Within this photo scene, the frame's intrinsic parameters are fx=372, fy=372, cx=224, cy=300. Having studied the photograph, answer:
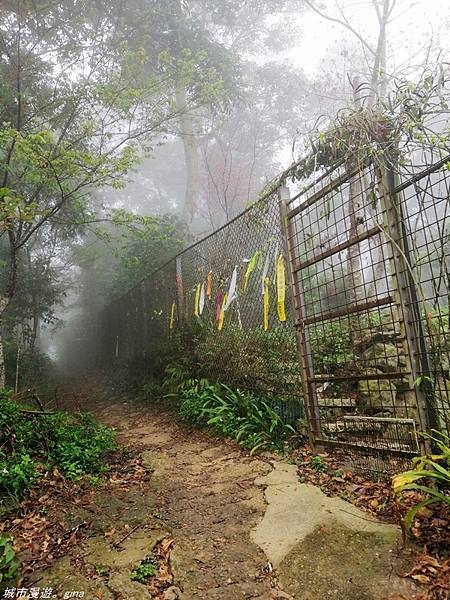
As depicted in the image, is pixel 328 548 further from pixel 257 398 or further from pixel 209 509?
pixel 257 398

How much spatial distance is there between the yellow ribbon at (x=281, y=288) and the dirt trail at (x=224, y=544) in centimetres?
131

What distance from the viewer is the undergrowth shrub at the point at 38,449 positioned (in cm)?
285

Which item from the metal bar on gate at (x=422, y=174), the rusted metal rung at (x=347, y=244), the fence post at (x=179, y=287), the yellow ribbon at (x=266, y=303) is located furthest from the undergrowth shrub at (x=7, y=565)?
the fence post at (x=179, y=287)

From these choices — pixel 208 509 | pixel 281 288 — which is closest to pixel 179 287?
pixel 281 288

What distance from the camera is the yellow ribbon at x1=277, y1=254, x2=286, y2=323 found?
11.4ft

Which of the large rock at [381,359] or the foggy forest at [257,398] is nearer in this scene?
the foggy forest at [257,398]

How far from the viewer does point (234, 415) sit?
171 inches

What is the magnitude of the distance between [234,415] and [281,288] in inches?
67.3

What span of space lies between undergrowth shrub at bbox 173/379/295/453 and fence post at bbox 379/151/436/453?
1.50 meters

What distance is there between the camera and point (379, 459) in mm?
2662

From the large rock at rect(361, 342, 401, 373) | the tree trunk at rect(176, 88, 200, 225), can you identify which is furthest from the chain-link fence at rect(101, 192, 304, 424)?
the tree trunk at rect(176, 88, 200, 225)

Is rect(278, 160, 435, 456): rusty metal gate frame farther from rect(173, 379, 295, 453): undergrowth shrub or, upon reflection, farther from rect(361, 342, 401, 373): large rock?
rect(361, 342, 401, 373): large rock

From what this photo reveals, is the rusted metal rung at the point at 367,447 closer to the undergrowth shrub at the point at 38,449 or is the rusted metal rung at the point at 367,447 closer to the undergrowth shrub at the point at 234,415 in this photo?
the undergrowth shrub at the point at 234,415

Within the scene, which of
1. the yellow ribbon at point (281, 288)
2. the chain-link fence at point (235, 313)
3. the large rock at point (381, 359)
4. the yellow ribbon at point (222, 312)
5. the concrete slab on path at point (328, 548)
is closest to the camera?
the concrete slab on path at point (328, 548)
